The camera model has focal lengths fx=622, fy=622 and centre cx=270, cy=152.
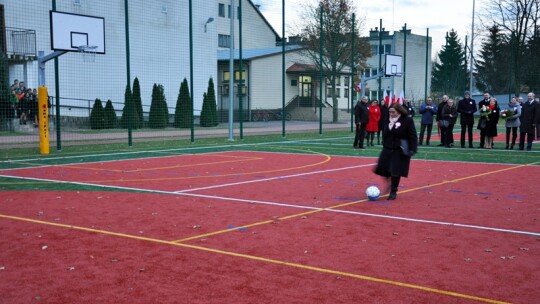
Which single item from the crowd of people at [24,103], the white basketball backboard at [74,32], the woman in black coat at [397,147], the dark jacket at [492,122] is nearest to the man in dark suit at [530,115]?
the dark jacket at [492,122]

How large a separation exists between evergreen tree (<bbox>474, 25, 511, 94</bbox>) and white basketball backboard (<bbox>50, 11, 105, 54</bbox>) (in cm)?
4512

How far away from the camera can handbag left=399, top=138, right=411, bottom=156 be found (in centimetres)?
1044

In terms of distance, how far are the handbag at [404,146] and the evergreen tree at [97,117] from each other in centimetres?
2471

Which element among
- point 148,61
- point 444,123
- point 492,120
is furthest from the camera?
point 148,61

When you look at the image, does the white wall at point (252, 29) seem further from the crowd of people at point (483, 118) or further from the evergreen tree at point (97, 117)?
the crowd of people at point (483, 118)

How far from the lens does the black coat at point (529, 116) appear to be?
19844 mm

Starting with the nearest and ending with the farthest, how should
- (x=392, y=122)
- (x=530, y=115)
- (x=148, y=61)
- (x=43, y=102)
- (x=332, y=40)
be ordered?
(x=392, y=122)
(x=43, y=102)
(x=530, y=115)
(x=148, y=61)
(x=332, y=40)

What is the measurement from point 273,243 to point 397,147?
163 inches

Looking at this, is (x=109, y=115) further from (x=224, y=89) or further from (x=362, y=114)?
(x=362, y=114)

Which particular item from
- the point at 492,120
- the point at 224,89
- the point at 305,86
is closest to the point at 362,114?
the point at 492,120

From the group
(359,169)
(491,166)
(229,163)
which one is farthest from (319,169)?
(491,166)

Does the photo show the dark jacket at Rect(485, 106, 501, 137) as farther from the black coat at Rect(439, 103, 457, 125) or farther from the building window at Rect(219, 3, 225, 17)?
the building window at Rect(219, 3, 225, 17)

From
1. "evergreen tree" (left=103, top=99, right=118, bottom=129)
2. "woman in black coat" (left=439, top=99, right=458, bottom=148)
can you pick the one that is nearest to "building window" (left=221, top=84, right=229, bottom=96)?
"evergreen tree" (left=103, top=99, right=118, bottom=129)

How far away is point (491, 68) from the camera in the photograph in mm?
72062
